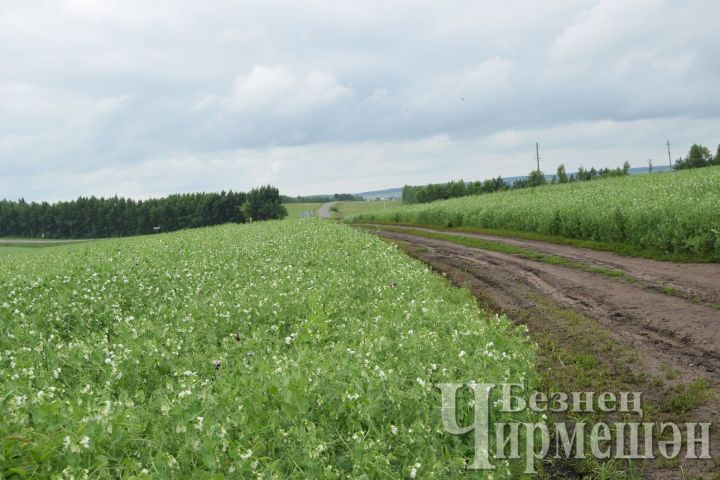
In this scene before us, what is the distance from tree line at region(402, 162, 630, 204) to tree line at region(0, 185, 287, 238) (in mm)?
28847

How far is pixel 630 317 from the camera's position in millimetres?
12523

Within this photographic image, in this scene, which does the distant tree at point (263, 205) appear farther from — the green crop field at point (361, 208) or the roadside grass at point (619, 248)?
the roadside grass at point (619, 248)

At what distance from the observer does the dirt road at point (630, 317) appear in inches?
329

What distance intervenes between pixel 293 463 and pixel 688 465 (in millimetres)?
4379

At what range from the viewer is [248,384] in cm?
673

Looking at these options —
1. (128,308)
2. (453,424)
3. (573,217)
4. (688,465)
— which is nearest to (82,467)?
(453,424)

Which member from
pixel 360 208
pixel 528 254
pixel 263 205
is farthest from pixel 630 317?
pixel 360 208

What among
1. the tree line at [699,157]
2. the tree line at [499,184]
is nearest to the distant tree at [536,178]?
the tree line at [499,184]

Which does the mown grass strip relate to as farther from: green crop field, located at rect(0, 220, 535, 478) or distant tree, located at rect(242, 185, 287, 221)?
distant tree, located at rect(242, 185, 287, 221)

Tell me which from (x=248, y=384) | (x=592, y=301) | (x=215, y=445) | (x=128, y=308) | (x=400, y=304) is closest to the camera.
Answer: (x=215, y=445)

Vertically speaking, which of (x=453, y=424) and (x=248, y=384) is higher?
(x=248, y=384)

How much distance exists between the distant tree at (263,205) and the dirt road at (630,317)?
89.6m

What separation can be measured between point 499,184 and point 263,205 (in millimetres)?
44098

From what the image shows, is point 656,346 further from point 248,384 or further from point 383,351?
point 248,384
